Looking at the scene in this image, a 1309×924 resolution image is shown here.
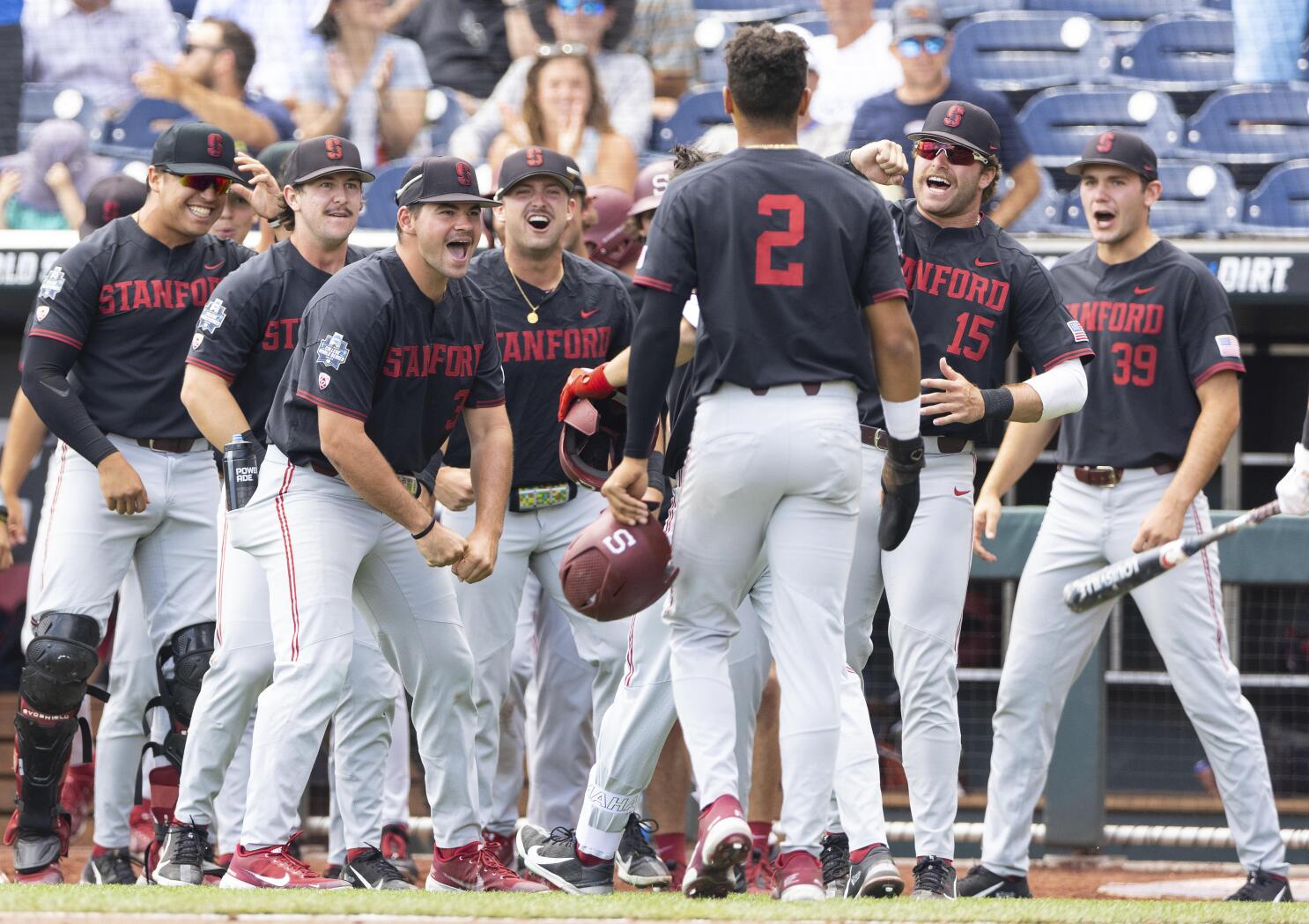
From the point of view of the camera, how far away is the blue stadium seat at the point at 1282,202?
23.6 feet

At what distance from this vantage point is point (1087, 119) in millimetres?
7695

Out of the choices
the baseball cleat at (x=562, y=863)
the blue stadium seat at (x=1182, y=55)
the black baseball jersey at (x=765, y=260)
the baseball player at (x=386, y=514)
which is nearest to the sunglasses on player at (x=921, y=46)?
the blue stadium seat at (x=1182, y=55)

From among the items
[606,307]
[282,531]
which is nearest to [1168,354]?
[606,307]

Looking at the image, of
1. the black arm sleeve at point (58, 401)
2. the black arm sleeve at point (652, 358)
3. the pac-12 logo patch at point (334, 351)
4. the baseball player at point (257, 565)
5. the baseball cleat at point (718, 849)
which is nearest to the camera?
the baseball cleat at point (718, 849)

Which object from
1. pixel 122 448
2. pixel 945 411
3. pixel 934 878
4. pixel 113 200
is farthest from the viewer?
pixel 113 200

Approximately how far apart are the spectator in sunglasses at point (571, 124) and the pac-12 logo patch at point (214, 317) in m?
3.19

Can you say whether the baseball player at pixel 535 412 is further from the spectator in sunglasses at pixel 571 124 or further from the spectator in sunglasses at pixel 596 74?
the spectator in sunglasses at pixel 596 74

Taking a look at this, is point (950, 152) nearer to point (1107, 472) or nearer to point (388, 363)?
point (1107, 472)

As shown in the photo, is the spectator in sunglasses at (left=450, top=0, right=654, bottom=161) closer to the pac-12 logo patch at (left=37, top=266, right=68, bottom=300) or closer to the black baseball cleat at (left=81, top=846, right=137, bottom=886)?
the pac-12 logo patch at (left=37, top=266, right=68, bottom=300)

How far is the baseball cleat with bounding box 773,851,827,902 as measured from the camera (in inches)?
146

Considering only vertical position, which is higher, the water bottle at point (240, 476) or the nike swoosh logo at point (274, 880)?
the water bottle at point (240, 476)

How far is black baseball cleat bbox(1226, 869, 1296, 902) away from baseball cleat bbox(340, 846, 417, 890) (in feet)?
7.67

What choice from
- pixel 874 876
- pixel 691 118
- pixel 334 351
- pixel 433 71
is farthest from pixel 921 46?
pixel 874 876

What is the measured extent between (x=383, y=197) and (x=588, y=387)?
3.85 metres
